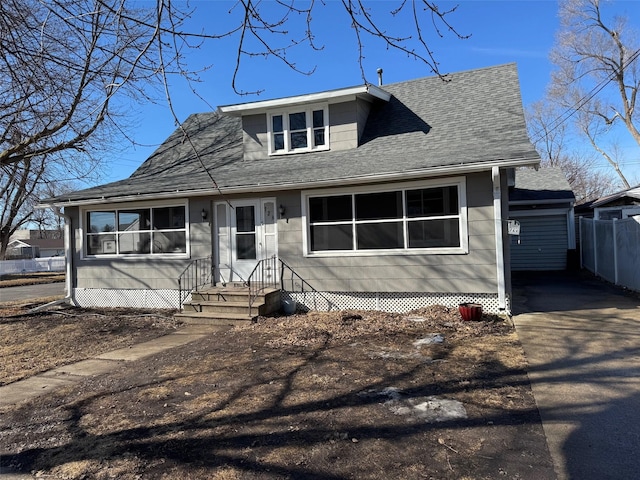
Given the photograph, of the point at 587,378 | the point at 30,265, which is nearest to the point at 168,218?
the point at 587,378

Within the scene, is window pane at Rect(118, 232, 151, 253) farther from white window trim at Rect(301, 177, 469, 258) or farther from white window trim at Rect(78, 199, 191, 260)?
white window trim at Rect(301, 177, 469, 258)

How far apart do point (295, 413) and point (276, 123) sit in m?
9.08

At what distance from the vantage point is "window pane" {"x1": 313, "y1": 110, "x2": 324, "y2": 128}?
11203 millimetres

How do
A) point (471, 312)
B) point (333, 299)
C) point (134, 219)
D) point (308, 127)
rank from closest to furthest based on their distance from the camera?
point (471, 312) < point (333, 299) < point (308, 127) < point (134, 219)

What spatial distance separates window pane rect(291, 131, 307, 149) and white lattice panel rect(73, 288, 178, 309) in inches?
194

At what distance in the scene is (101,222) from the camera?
1173 cm

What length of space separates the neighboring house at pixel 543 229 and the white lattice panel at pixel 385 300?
8874 millimetres

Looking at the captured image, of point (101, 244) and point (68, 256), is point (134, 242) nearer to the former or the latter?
point (101, 244)

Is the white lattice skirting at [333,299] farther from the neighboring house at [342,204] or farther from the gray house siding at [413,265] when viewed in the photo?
the gray house siding at [413,265]

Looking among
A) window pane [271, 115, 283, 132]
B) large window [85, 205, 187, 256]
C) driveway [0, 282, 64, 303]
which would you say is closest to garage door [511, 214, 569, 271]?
window pane [271, 115, 283, 132]

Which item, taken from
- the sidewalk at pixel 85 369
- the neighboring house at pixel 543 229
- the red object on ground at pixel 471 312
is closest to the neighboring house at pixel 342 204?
the red object on ground at pixel 471 312

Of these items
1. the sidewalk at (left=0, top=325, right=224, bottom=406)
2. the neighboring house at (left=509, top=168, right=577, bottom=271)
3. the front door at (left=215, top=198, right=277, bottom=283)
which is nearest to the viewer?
the sidewalk at (left=0, top=325, right=224, bottom=406)

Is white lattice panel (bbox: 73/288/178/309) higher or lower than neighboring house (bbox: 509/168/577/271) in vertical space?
lower

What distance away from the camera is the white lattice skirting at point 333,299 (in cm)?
865
